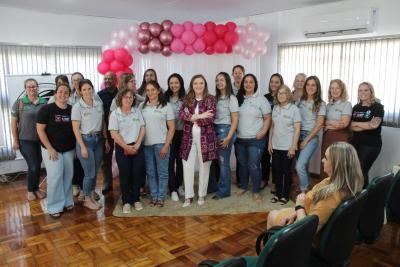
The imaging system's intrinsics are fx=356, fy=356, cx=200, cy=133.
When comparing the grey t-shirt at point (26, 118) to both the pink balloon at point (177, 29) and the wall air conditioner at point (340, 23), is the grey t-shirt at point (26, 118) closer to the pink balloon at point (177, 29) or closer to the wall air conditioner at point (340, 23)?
the pink balloon at point (177, 29)

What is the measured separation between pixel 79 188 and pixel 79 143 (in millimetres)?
977

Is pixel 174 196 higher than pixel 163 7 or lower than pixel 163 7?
lower

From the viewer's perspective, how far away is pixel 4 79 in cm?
487

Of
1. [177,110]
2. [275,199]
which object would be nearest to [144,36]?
[177,110]

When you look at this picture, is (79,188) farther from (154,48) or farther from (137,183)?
(154,48)

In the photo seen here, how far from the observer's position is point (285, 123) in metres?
3.72

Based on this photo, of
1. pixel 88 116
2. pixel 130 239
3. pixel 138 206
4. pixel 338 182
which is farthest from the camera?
pixel 138 206

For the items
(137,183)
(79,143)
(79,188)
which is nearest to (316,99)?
(137,183)

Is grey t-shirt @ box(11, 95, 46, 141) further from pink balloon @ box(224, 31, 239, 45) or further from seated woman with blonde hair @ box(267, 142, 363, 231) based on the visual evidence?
seated woman with blonde hair @ box(267, 142, 363, 231)

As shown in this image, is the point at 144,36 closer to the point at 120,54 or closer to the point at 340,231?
the point at 120,54

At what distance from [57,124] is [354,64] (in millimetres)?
3574

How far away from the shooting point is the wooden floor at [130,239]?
279 cm

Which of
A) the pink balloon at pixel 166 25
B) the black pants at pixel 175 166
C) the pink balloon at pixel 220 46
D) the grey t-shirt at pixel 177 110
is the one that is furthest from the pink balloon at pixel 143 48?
the black pants at pixel 175 166

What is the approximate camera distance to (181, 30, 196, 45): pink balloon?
5.15m
